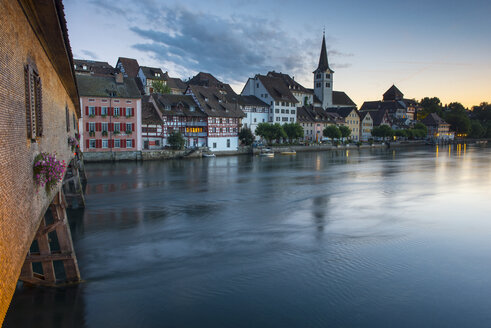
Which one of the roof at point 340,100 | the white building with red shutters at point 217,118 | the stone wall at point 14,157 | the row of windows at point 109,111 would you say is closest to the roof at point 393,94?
the roof at point 340,100

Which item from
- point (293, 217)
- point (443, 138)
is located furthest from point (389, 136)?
point (293, 217)

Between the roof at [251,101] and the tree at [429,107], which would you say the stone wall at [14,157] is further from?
the tree at [429,107]

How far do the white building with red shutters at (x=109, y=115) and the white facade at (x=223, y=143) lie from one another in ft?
43.7

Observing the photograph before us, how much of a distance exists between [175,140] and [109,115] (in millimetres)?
9672

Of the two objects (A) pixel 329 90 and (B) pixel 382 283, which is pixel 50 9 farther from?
(A) pixel 329 90

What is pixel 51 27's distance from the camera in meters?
7.35

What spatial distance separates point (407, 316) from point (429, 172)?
36.4 m

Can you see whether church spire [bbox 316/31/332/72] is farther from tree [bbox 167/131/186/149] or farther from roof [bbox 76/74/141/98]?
roof [bbox 76/74/141/98]

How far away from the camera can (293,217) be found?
2028 centimetres

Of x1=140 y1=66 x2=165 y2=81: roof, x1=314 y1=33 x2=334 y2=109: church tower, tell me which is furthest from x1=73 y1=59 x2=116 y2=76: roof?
x1=314 y1=33 x2=334 y2=109: church tower

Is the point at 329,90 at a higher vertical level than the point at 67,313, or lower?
higher

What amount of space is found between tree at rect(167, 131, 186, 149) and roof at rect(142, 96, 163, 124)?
2471 millimetres

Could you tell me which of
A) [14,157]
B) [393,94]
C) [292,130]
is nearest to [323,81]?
[292,130]

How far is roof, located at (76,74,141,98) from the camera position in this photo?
45469 millimetres
